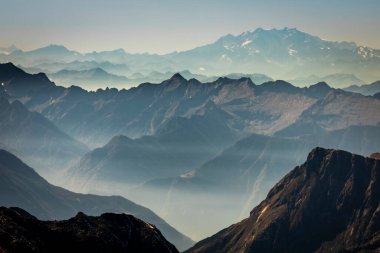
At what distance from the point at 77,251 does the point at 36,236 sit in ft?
41.6

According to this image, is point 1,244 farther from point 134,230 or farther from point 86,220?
point 134,230

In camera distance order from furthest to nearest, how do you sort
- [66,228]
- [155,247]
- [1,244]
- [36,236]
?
1. [155,247]
2. [66,228]
3. [36,236]
4. [1,244]

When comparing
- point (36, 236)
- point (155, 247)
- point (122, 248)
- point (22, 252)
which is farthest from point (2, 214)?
point (155, 247)

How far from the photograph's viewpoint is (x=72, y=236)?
17900 cm

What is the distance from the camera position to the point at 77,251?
17412 cm

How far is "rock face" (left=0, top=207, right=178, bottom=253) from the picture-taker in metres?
157

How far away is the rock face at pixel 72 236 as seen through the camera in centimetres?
15732

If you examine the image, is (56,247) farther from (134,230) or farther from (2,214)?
(134,230)

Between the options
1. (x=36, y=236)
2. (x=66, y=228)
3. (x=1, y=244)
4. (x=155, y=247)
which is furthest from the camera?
(x=155, y=247)

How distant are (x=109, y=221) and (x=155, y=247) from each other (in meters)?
16.2

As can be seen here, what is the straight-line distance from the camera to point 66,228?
18212 centimetres

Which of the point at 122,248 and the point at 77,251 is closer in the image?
the point at 77,251

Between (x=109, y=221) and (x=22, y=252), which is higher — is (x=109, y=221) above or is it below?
above

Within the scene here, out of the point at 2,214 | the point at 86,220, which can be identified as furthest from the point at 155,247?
the point at 2,214
